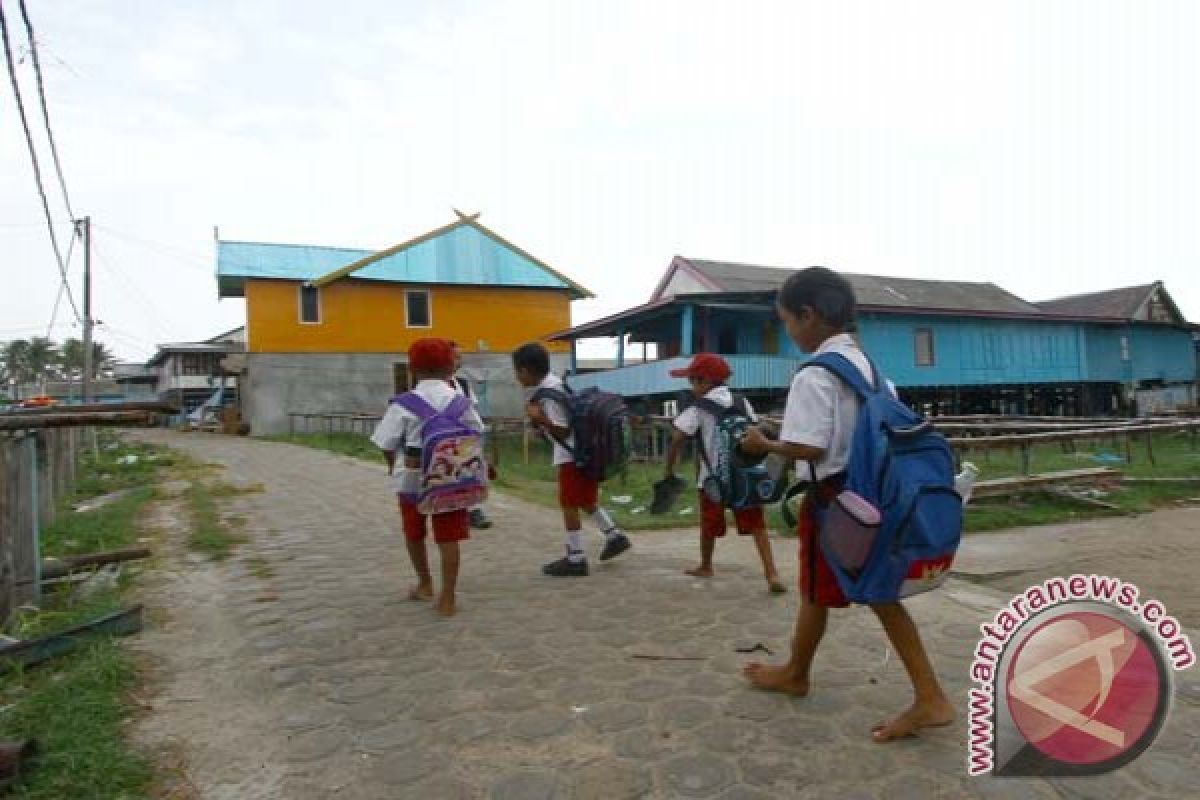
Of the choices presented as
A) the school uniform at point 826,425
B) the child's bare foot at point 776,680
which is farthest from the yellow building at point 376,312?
the school uniform at point 826,425

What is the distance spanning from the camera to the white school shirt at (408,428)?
13.2 ft

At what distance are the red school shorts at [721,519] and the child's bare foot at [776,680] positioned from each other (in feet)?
4.38

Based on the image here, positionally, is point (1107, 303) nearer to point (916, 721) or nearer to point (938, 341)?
point (938, 341)

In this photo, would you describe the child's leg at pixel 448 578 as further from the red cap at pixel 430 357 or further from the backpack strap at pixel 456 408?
the red cap at pixel 430 357

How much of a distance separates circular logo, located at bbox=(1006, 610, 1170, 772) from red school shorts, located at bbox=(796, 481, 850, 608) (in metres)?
A: 0.60

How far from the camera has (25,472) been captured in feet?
13.9

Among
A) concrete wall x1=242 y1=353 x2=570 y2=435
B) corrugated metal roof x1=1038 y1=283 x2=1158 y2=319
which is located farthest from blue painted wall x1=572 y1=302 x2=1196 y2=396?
concrete wall x1=242 y1=353 x2=570 y2=435

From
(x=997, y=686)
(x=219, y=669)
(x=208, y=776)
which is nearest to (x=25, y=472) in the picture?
(x=219, y=669)

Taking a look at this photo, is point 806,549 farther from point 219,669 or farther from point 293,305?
point 293,305

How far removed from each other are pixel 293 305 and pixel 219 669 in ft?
75.3

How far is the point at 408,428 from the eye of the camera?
4043 mm

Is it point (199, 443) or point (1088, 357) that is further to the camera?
point (1088, 357)

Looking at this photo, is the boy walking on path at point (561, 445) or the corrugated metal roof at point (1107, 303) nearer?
the boy walking on path at point (561, 445)

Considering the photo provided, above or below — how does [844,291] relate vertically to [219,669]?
above
